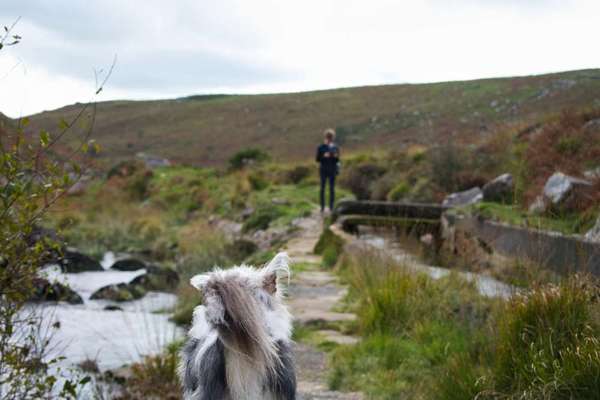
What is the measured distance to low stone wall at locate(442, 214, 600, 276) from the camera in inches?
214

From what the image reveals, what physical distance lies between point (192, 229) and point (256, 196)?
390 cm

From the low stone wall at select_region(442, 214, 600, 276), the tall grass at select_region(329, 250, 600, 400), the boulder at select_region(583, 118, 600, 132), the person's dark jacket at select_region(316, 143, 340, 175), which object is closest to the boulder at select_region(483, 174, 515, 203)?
the low stone wall at select_region(442, 214, 600, 276)

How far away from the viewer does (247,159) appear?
38469 millimetres

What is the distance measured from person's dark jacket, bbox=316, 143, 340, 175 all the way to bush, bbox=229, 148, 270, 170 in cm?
1808

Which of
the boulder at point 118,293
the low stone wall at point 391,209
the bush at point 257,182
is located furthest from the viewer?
the bush at point 257,182

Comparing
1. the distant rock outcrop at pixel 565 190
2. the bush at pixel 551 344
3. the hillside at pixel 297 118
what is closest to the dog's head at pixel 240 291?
the bush at pixel 551 344

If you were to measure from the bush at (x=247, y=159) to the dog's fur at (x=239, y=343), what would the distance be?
33.6 m

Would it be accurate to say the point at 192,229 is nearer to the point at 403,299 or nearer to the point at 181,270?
the point at 181,270

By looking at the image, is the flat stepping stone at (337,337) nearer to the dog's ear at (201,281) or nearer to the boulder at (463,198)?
the dog's ear at (201,281)

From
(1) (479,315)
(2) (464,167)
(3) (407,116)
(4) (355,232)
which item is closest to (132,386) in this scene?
(1) (479,315)

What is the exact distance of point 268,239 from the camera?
18844 millimetres

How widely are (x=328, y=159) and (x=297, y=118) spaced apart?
66.7 m

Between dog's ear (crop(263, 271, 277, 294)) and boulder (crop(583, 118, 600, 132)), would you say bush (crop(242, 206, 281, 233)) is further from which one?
dog's ear (crop(263, 271, 277, 294))

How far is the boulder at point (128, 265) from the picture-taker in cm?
1980
